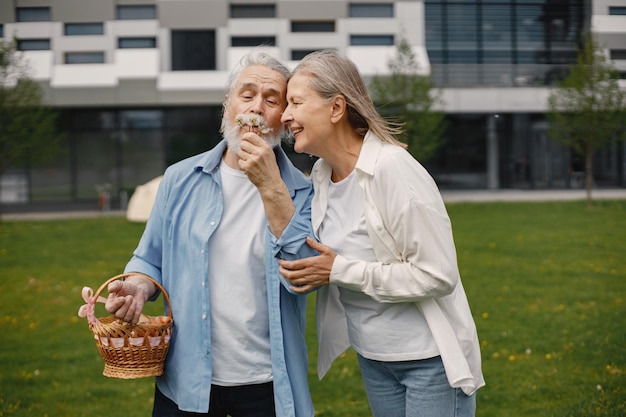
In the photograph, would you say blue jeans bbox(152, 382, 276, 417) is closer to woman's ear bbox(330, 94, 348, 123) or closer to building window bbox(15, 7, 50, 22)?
woman's ear bbox(330, 94, 348, 123)

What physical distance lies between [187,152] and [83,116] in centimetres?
439

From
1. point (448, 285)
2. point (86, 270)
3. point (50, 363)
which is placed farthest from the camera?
point (86, 270)

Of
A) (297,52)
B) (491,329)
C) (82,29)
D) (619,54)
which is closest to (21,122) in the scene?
(297,52)

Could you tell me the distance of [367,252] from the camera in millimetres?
2518

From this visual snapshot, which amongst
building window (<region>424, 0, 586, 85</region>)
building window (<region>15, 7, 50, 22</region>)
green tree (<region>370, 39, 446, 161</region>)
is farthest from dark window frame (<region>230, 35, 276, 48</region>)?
building window (<region>15, 7, 50, 22</region>)

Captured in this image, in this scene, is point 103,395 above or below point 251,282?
below

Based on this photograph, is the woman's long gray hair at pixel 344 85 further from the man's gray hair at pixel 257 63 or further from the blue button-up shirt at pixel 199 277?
the blue button-up shirt at pixel 199 277

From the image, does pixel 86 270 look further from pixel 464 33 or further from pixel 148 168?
pixel 464 33

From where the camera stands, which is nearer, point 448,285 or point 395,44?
point 448,285

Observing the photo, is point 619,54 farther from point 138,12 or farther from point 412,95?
point 412,95

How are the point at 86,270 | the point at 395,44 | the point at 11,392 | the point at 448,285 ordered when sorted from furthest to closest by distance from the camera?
the point at 395,44 → the point at 86,270 → the point at 11,392 → the point at 448,285

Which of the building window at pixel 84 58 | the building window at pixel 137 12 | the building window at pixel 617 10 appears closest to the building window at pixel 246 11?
the building window at pixel 84 58

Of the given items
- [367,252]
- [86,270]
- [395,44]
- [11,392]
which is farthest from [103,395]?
[395,44]

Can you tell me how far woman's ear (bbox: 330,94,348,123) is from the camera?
2506mm
